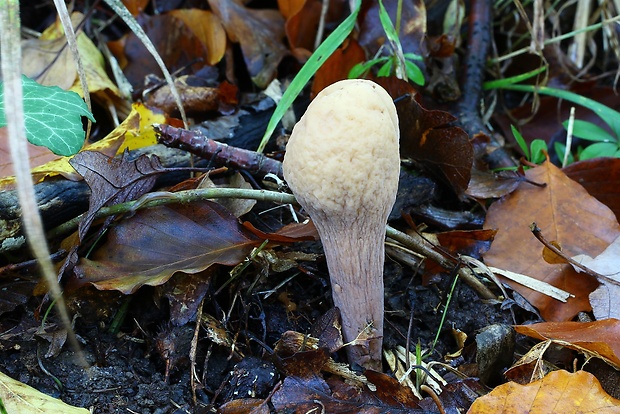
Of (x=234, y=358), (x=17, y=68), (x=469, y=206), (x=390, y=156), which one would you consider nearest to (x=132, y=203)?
(x=234, y=358)

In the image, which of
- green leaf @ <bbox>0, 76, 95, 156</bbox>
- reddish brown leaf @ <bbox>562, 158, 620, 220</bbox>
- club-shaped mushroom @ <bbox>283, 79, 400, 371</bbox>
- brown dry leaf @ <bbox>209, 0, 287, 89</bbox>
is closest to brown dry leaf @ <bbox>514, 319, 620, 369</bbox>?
club-shaped mushroom @ <bbox>283, 79, 400, 371</bbox>

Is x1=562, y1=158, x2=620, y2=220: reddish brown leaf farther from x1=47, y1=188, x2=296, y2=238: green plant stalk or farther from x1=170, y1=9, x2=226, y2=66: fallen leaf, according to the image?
x1=170, y1=9, x2=226, y2=66: fallen leaf

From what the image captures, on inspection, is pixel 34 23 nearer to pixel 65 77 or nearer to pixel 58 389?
pixel 65 77

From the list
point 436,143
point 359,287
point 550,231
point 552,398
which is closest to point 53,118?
point 359,287

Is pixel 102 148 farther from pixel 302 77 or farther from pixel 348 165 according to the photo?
pixel 348 165

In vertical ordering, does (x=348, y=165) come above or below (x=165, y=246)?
above

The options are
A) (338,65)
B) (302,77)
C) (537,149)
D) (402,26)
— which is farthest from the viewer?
(402,26)

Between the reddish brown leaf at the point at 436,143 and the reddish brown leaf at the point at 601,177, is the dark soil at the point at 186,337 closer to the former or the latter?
the reddish brown leaf at the point at 436,143
